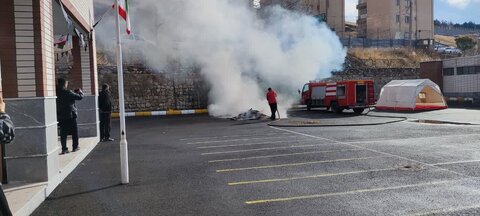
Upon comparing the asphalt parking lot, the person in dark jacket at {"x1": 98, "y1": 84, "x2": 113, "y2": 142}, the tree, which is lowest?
the asphalt parking lot

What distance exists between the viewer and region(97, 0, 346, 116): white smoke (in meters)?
23.3

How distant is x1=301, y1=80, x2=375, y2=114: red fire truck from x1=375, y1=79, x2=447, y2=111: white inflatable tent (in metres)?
1.98

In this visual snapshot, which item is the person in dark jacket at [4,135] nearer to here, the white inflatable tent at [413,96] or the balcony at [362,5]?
the white inflatable tent at [413,96]

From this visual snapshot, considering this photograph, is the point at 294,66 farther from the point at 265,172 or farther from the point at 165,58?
the point at 265,172

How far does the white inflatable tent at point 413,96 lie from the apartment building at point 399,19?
177 feet

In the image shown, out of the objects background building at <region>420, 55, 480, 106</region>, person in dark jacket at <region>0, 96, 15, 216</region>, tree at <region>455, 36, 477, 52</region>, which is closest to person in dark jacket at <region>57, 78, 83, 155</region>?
person in dark jacket at <region>0, 96, 15, 216</region>

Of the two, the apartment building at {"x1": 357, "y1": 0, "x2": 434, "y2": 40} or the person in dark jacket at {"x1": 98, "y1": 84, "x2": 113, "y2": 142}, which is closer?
the person in dark jacket at {"x1": 98, "y1": 84, "x2": 113, "y2": 142}

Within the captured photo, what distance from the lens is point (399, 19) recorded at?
8044cm

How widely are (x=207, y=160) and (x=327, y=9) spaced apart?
71.4 meters

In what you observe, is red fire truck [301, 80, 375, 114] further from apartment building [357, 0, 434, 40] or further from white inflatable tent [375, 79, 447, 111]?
apartment building [357, 0, 434, 40]

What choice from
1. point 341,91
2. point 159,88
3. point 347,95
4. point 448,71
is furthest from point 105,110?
point 448,71

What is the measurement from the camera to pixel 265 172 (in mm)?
8250

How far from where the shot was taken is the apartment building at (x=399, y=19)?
7894cm

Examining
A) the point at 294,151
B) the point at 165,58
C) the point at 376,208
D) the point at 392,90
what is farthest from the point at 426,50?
the point at 376,208
